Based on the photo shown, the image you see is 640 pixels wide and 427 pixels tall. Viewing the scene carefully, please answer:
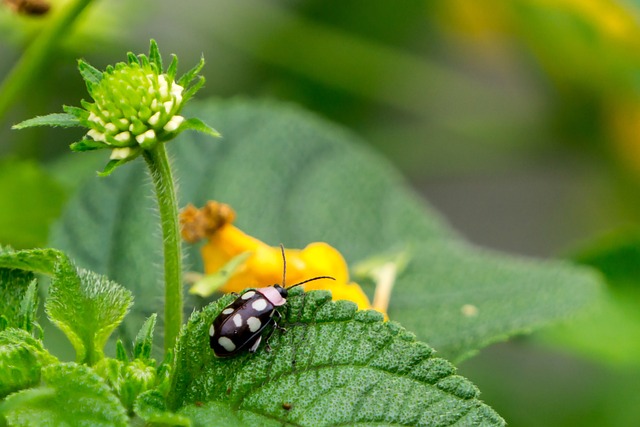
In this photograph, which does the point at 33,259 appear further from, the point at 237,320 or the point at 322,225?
the point at 322,225

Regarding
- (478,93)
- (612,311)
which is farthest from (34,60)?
(478,93)

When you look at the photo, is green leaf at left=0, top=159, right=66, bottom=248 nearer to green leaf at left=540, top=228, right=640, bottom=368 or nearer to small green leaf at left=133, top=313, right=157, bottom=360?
small green leaf at left=133, top=313, right=157, bottom=360

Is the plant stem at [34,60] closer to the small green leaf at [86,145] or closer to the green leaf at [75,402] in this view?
the small green leaf at [86,145]

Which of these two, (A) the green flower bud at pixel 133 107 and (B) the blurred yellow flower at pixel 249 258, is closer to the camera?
(A) the green flower bud at pixel 133 107

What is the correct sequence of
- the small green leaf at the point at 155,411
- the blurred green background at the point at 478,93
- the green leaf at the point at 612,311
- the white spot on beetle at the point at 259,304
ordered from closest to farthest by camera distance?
the small green leaf at the point at 155,411, the white spot on beetle at the point at 259,304, the green leaf at the point at 612,311, the blurred green background at the point at 478,93

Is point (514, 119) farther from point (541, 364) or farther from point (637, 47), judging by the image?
point (541, 364)

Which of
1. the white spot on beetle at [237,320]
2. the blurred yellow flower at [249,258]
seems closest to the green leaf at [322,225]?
the blurred yellow flower at [249,258]

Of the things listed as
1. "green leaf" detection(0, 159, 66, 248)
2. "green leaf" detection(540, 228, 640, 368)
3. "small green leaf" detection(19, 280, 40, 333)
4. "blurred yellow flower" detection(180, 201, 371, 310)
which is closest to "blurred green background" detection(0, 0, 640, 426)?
"green leaf" detection(540, 228, 640, 368)
